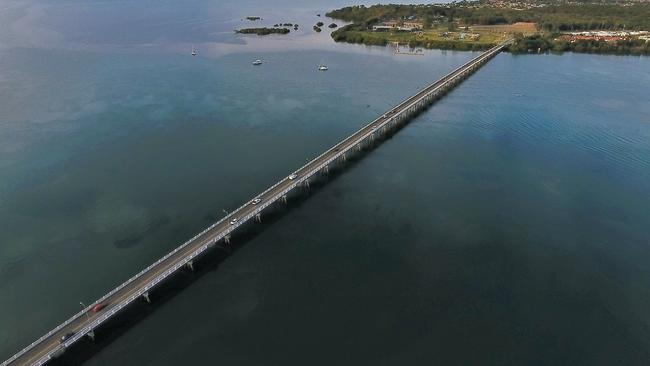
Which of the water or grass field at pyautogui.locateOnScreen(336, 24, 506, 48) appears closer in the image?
the water

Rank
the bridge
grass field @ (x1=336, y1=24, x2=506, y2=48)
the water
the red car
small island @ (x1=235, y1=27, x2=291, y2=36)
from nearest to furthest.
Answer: the bridge
the red car
the water
grass field @ (x1=336, y1=24, x2=506, y2=48)
small island @ (x1=235, y1=27, x2=291, y2=36)

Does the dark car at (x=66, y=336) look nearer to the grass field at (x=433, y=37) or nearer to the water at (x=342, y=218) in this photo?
the water at (x=342, y=218)

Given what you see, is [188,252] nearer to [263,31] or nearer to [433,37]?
[433,37]

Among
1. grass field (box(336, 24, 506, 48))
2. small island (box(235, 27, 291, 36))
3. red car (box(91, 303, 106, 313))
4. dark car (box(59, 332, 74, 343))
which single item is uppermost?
small island (box(235, 27, 291, 36))

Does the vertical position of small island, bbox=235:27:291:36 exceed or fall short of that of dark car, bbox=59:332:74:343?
it exceeds it

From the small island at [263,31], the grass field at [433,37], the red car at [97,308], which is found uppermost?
the small island at [263,31]

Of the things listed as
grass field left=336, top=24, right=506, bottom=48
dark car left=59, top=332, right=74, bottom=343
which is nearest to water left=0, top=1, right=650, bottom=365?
dark car left=59, top=332, right=74, bottom=343

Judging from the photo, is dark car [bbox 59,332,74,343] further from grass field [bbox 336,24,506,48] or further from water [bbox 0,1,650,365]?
grass field [bbox 336,24,506,48]

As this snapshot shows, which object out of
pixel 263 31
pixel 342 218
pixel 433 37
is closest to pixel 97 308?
pixel 342 218

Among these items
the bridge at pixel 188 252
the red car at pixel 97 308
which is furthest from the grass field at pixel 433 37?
the red car at pixel 97 308
